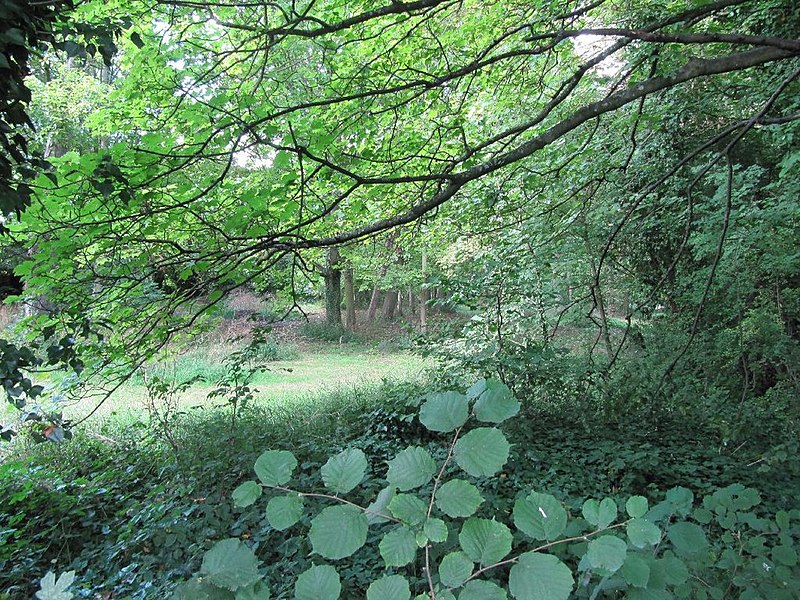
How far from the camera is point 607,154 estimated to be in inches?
210

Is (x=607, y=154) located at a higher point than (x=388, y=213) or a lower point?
higher

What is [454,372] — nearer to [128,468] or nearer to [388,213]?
[388,213]

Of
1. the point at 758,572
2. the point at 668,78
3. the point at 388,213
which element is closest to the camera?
the point at 758,572

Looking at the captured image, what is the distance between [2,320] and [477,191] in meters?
11.0

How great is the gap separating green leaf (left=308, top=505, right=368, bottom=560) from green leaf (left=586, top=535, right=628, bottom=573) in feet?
1.18

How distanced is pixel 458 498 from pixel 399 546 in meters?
0.12

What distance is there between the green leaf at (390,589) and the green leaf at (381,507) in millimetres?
80

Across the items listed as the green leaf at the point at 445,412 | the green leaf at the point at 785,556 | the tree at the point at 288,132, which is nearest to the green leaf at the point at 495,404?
the green leaf at the point at 445,412

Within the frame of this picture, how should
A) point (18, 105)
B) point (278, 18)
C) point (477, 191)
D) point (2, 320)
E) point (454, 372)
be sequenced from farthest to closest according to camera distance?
point (2, 320) < point (454, 372) < point (477, 191) < point (278, 18) < point (18, 105)

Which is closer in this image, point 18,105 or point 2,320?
point 18,105

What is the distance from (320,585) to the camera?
670 mm

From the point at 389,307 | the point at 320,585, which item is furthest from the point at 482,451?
the point at 389,307

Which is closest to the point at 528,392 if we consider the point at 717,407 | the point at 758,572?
Result: the point at 717,407

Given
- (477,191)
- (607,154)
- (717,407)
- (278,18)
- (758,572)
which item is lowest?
(717,407)
